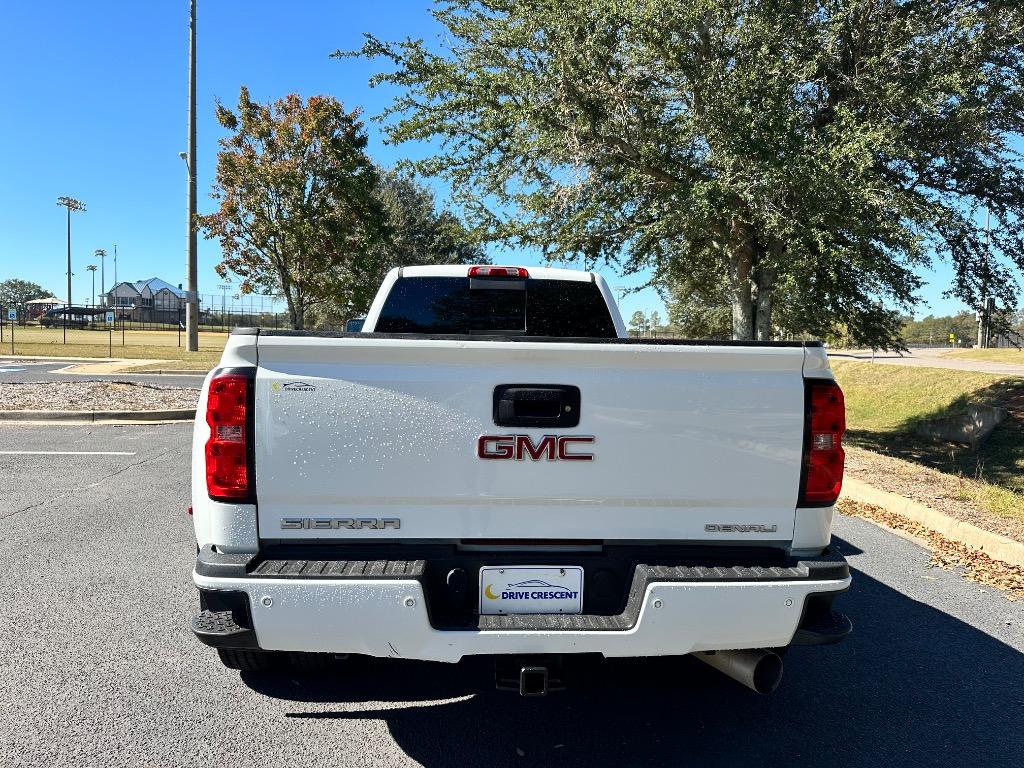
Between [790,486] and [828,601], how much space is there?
0.44 metres

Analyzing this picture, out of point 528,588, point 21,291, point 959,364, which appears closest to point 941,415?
point 959,364

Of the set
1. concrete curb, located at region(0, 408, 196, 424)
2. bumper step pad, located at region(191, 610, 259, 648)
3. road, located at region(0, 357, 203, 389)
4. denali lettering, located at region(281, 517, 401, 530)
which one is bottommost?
concrete curb, located at region(0, 408, 196, 424)

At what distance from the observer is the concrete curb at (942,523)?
5230 millimetres

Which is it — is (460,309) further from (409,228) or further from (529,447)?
(409,228)

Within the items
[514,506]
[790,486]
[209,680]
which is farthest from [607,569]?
[209,680]

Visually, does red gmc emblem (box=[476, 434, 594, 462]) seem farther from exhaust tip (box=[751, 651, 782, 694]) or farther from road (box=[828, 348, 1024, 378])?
road (box=[828, 348, 1024, 378])

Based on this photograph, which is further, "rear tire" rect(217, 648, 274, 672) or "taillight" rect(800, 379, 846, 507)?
"rear tire" rect(217, 648, 274, 672)

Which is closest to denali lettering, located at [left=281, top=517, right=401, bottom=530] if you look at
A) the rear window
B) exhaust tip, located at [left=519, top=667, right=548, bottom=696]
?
exhaust tip, located at [left=519, top=667, right=548, bottom=696]

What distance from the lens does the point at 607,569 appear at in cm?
254

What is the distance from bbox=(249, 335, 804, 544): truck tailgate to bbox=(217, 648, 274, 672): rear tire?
93 cm

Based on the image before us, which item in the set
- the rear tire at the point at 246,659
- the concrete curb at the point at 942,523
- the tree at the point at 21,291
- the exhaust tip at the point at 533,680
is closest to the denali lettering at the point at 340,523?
the exhaust tip at the point at 533,680

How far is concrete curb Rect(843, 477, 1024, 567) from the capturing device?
17.2ft

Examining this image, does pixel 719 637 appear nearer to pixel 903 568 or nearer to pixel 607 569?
pixel 607 569

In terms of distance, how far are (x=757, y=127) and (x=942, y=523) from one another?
14.5ft
